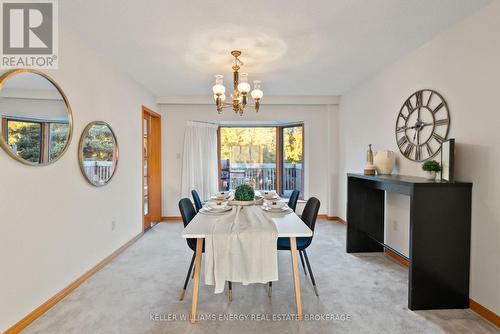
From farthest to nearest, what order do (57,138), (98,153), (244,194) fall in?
(98,153) < (244,194) < (57,138)

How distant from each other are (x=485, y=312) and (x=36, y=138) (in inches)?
148

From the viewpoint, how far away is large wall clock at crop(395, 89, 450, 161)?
257 cm

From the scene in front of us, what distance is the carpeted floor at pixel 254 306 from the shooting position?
1.97 meters

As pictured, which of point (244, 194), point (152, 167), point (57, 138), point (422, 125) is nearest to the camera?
point (57, 138)

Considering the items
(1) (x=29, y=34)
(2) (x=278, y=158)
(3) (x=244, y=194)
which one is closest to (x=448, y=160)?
(3) (x=244, y=194)

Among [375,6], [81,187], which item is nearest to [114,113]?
[81,187]

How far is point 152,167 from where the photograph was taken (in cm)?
518

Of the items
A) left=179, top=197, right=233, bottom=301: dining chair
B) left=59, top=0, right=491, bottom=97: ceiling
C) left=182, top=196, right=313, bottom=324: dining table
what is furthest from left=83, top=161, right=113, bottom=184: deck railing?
left=182, top=196, right=313, bottom=324: dining table

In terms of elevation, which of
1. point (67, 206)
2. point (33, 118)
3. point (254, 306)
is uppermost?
point (33, 118)

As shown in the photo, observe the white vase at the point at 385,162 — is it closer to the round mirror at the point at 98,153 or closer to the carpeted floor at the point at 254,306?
the carpeted floor at the point at 254,306

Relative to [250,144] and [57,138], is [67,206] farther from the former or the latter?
[250,144]

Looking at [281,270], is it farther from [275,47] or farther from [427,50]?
[427,50]

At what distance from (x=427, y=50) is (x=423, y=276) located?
2201 mm

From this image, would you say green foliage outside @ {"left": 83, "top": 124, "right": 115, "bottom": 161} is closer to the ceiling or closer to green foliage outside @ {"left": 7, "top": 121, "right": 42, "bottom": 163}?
green foliage outside @ {"left": 7, "top": 121, "right": 42, "bottom": 163}
